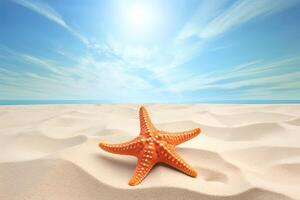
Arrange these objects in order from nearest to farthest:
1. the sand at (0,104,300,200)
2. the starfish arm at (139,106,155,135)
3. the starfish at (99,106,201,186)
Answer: the sand at (0,104,300,200) < the starfish at (99,106,201,186) < the starfish arm at (139,106,155,135)

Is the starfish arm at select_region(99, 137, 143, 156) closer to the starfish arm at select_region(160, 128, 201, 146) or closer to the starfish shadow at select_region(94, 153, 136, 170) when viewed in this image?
the starfish shadow at select_region(94, 153, 136, 170)

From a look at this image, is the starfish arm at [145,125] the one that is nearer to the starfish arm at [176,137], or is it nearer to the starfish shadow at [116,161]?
the starfish arm at [176,137]

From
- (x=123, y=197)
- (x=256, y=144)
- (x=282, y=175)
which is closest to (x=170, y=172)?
(x=123, y=197)

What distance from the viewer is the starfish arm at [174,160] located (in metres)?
1.59

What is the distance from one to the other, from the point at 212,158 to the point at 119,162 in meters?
0.70

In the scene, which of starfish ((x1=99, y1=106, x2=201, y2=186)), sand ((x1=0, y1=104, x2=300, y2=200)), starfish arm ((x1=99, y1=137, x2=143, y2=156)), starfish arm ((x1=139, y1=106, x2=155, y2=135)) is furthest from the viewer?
starfish arm ((x1=139, y1=106, x2=155, y2=135))

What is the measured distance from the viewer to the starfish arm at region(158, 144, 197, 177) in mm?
1592

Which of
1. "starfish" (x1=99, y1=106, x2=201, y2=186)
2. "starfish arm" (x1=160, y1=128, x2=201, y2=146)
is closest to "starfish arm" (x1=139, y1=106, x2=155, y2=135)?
"starfish" (x1=99, y1=106, x2=201, y2=186)

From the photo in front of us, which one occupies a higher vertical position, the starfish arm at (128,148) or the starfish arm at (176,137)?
the starfish arm at (176,137)

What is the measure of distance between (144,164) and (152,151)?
0.36 feet

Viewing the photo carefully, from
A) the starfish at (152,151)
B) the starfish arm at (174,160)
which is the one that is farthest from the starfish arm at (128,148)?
the starfish arm at (174,160)

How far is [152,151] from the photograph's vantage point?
1.66m

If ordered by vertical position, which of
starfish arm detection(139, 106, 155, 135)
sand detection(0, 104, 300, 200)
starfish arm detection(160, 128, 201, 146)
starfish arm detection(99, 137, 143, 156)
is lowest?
sand detection(0, 104, 300, 200)

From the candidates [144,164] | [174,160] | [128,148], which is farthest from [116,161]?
[174,160]
